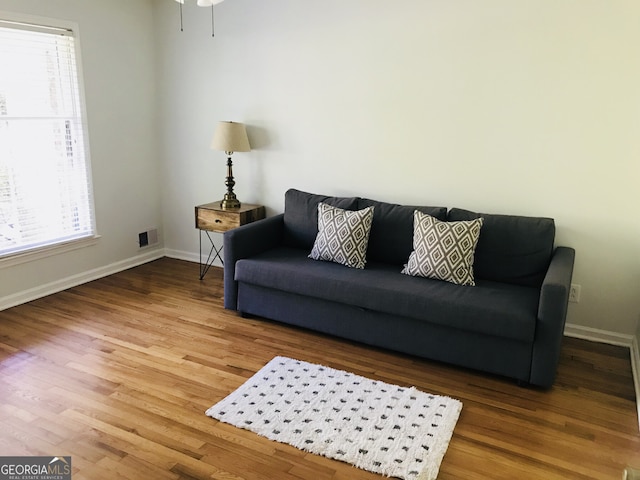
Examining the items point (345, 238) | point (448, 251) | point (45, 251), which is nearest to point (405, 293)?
point (448, 251)

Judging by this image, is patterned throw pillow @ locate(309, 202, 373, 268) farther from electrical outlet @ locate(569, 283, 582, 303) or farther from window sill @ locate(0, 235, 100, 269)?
window sill @ locate(0, 235, 100, 269)

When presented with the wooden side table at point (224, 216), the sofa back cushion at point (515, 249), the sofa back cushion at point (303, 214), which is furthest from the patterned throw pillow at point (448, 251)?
the wooden side table at point (224, 216)

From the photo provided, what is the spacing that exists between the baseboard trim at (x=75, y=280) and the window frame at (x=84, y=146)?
0.24m

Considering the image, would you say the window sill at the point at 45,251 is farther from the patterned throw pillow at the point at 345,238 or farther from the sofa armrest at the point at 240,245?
the patterned throw pillow at the point at 345,238

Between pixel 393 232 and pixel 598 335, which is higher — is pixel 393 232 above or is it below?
above

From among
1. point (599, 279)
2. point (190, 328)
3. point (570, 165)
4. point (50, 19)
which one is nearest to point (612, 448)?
point (599, 279)

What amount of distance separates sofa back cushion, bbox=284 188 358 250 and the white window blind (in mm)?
1731

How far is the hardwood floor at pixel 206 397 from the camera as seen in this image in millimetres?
2178

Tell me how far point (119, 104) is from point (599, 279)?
4.01 meters

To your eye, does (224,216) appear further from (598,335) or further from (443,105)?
(598,335)

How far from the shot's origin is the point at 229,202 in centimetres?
428

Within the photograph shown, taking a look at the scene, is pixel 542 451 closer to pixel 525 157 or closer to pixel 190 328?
pixel 525 157

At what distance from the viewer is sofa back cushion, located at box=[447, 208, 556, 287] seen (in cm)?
320

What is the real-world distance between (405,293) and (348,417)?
32.9 inches
